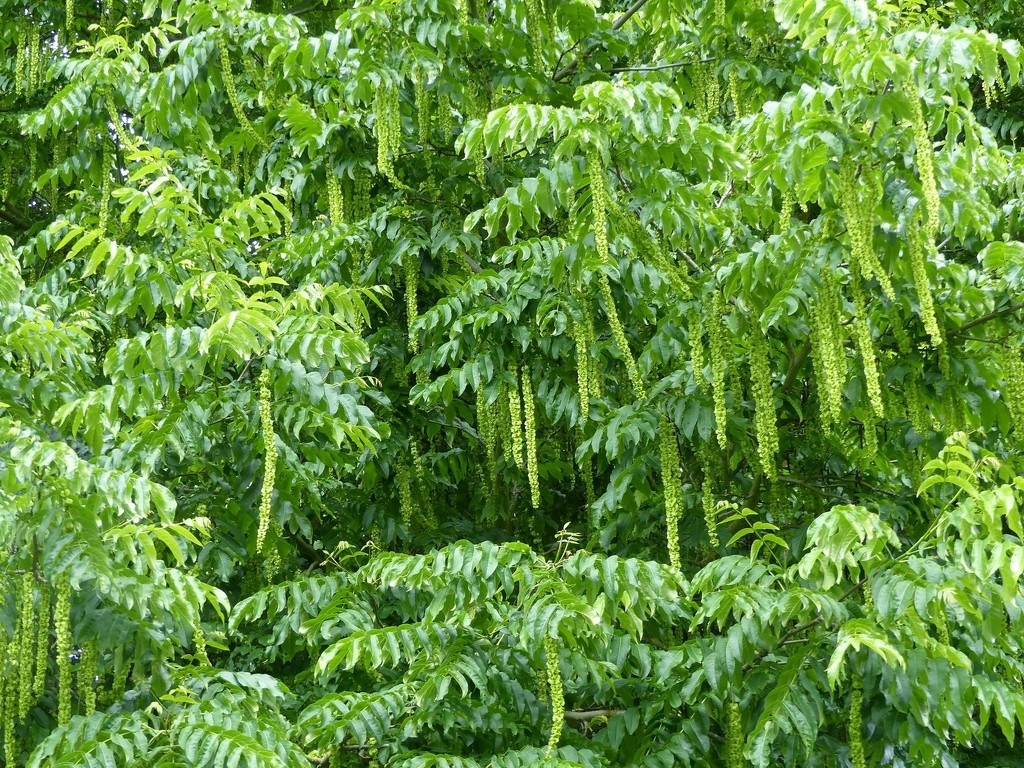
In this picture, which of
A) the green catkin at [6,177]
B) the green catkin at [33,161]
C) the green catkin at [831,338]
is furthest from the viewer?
the green catkin at [6,177]

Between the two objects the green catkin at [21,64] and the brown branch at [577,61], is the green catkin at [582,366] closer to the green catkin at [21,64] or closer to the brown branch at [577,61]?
the brown branch at [577,61]

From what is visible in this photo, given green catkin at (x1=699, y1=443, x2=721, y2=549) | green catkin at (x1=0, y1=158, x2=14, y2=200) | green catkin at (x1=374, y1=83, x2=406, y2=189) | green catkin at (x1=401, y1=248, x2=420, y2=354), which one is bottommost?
green catkin at (x1=699, y1=443, x2=721, y2=549)

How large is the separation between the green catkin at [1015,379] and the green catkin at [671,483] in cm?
112

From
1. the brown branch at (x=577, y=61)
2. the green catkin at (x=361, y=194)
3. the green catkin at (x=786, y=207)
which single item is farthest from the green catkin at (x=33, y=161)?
the green catkin at (x=786, y=207)

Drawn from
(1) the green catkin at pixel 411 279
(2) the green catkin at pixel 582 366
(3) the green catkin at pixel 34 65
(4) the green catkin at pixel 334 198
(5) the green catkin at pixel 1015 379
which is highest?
(3) the green catkin at pixel 34 65

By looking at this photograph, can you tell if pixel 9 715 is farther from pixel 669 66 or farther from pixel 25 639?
pixel 669 66

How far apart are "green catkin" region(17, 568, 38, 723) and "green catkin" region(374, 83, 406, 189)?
225cm

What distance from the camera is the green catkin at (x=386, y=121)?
16.8 ft

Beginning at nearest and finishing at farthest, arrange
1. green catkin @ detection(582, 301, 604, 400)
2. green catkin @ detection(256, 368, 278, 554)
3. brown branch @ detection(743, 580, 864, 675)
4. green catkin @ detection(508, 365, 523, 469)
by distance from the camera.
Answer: brown branch @ detection(743, 580, 864, 675)
green catkin @ detection(256, 368, 278, 554)
green catkin @ detection(582, 301, 604, 400)
green catkin @ detection(508, 365, 523, 469)

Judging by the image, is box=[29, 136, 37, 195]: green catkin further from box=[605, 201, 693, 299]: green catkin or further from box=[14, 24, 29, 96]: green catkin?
box=[605, 201, 693, 299]: green catkin

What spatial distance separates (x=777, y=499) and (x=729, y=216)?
1.09 m

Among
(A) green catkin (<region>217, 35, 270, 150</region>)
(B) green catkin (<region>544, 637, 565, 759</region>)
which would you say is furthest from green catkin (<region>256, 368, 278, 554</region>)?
(A) green catkin (<region>217, 35, 270, 150</region>)

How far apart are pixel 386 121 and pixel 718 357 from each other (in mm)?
1667

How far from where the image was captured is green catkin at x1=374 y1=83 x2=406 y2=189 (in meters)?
5.11
